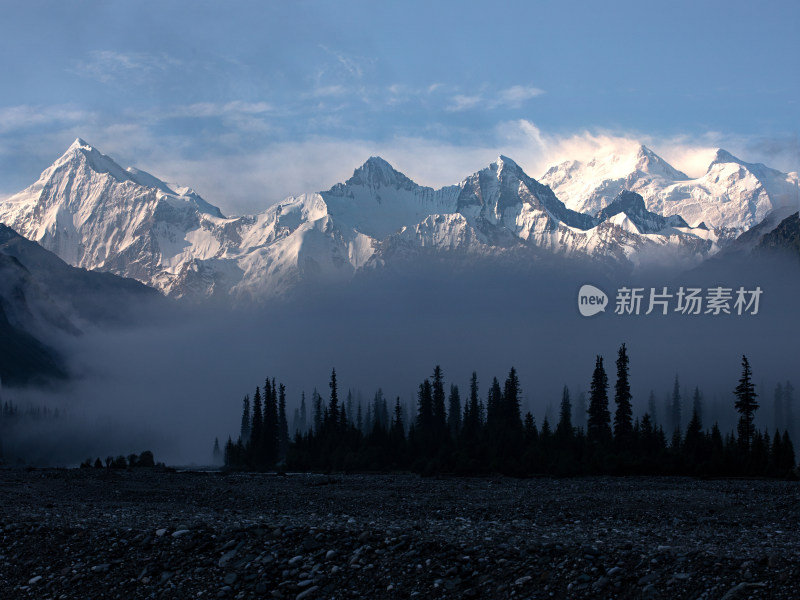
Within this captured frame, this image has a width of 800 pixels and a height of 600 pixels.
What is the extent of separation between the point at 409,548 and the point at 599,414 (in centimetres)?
8418

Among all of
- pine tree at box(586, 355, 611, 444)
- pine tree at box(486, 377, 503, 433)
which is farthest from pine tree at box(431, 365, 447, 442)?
pine tree at box(586, 355, 611, 444)

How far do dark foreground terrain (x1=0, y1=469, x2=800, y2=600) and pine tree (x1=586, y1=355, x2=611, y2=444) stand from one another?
59.6 m

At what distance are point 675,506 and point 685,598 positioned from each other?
1868 centimetres

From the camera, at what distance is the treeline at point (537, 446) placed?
80.9 m

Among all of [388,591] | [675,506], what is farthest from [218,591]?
[675,506]

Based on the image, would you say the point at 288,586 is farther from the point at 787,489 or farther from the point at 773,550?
the point at 787,489

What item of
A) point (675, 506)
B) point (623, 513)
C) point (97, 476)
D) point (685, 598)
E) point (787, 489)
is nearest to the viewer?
point (685, 598)

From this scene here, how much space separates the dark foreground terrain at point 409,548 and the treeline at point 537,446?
33.9 meters

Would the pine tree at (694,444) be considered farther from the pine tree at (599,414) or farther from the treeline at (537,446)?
the pine tree at (599,414)

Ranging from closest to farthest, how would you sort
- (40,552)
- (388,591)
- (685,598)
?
(685,598) < (388,591) < (40,552)

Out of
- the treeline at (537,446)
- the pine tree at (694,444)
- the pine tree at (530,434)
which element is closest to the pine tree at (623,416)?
the treeline at (537,446)

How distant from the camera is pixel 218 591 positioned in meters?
29.8

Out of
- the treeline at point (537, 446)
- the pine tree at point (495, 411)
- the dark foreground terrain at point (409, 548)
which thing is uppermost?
the pine tree at point (495, 411)

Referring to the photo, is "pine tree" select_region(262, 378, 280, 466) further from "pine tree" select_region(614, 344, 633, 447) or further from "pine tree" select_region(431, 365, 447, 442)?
"pine tree" select_region(614, 344, 633, 447)
